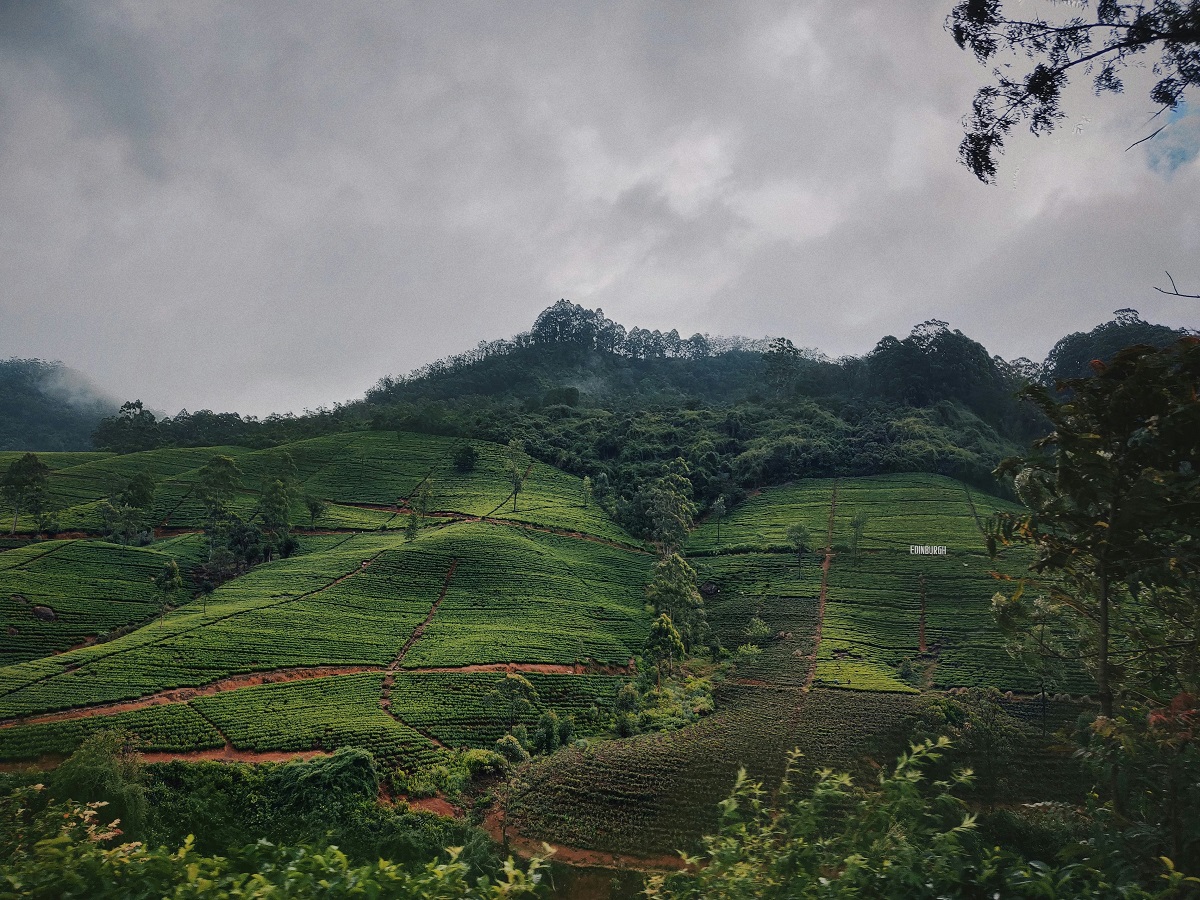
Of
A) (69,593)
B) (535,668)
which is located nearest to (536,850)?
(535,668)

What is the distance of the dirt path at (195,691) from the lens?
27641 mm

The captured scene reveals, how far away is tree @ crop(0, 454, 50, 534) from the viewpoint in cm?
5447

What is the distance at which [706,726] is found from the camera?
113 feet

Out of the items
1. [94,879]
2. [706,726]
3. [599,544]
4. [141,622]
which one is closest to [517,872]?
[94,879]

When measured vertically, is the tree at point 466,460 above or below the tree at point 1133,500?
above

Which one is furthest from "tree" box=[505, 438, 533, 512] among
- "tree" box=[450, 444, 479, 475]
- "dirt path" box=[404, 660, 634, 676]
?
"dirt path" box=[404, 660, 634, 676]

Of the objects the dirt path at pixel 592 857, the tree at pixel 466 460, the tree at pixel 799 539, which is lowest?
the dirt path at pixel 592 857

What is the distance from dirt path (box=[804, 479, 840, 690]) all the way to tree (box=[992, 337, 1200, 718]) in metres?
33.4

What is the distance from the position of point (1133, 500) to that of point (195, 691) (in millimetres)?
37029

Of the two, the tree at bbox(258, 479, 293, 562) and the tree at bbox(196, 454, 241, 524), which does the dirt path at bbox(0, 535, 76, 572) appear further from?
the tree at bbox(258, 479, 293, 562)

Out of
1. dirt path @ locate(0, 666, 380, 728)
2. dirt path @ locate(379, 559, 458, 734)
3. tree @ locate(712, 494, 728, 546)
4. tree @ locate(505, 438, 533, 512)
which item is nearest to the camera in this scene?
dirt path @ locate(0, 666, 380, 728)

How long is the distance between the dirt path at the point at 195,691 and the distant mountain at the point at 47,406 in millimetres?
120140

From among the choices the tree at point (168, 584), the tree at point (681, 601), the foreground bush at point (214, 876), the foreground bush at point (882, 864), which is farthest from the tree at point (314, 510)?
the foreground bush at point (882, 864)

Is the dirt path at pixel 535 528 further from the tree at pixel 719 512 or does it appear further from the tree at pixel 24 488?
the tree at pixel 24 488
